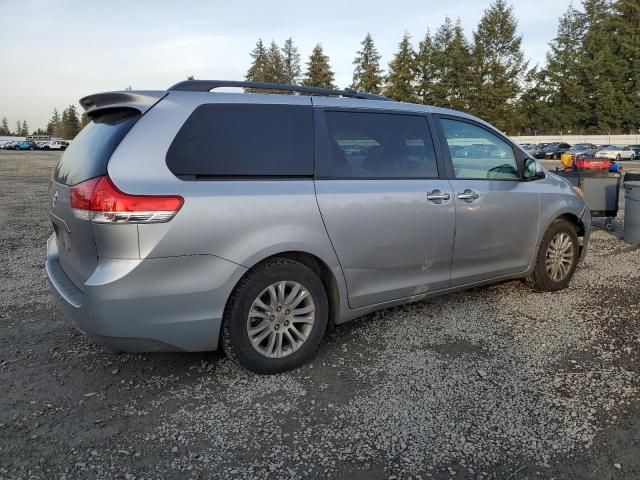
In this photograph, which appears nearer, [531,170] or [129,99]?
[129,99]

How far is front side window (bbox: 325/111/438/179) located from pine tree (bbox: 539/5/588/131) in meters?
67.9

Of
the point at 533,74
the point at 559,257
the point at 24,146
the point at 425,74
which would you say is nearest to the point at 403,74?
the point at 425,74

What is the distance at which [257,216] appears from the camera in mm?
3186

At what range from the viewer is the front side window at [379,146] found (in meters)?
3.69

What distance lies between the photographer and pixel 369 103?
156 inches

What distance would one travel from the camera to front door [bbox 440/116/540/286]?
4.29m

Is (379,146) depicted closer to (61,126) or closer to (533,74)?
(533,74)

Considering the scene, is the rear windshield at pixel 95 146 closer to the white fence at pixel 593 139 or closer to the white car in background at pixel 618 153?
the white car in background at pixel 618 153

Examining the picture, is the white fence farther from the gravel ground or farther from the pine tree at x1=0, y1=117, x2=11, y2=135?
the pine tree at x1=0, y1=117, x2=11, y2=135

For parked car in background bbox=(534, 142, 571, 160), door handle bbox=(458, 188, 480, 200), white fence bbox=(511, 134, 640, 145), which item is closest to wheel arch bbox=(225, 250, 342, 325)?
door handle bbox=(458, 188, 480, 200)

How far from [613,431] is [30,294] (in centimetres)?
516

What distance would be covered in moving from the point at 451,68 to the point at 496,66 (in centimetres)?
530

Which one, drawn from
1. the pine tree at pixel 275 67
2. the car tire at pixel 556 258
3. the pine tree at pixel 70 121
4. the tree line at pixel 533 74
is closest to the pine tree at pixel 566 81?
the tree line at pixel 533 74

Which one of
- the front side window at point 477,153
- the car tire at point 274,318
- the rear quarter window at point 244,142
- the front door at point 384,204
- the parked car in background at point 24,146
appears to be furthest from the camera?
the parked car in background at point 24,146
